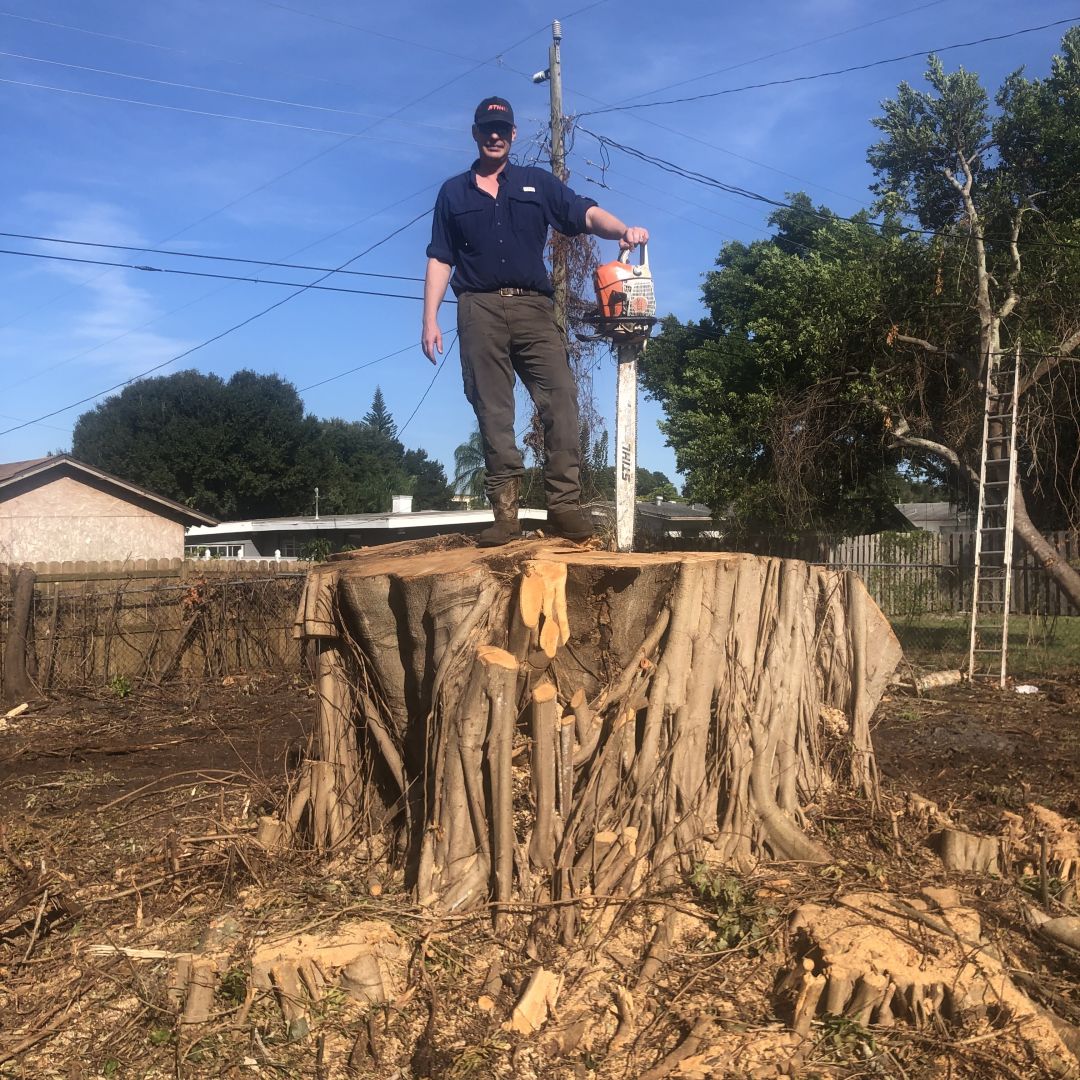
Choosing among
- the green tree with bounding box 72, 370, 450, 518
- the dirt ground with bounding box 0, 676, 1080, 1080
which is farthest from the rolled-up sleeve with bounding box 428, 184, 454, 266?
the green tree with bounding box 72, 370, 450, 518

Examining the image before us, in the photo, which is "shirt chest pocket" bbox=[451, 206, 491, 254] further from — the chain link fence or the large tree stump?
the chain link fence

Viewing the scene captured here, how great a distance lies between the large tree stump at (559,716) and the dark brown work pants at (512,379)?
606mm

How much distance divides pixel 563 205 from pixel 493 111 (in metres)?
0.57

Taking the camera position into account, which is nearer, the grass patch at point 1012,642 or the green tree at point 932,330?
the grass patch at point 1012,642

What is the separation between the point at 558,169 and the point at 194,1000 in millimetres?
16909

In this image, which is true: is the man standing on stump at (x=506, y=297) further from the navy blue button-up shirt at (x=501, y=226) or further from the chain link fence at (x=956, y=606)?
the chain link fence at (x=956, y=606)

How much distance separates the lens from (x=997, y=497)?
14.0 m

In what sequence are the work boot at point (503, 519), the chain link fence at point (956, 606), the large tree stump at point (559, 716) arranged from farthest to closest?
the chain link fence at point (956, 606) → the work boot at point (503, 519) → the large tree stump at point (559, 716)

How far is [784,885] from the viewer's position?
4066 mm

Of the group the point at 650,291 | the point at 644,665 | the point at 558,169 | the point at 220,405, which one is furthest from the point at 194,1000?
the point at 220,405

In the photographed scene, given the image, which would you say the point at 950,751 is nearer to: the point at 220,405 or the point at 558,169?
the point at 558,169

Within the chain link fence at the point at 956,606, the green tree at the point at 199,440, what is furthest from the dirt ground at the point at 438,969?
the green tree at the point at 199,440

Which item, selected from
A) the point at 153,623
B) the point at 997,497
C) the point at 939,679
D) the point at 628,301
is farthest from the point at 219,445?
the point at 628,301

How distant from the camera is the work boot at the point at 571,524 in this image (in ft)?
17.2
